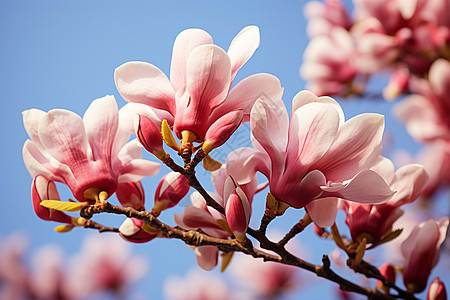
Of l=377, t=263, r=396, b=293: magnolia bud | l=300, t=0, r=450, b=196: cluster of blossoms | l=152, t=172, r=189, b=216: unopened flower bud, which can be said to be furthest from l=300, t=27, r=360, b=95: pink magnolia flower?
l=152, t=172, r=189, b=216: unopened flower bud

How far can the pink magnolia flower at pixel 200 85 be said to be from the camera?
41cm

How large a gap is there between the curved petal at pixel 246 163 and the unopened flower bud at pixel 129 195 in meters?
0.13

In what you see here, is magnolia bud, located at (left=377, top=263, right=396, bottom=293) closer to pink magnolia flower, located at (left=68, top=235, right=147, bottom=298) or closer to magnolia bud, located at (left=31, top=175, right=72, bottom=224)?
magnolia bud, located at (left=31, top=175, right=72, bottom=224)

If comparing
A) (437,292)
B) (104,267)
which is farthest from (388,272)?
(104,267)

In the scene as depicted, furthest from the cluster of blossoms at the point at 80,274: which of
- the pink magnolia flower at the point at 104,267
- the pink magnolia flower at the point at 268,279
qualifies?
the pink magnolia flower at the point at 268,279

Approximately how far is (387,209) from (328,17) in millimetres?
1025

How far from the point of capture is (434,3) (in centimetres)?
103

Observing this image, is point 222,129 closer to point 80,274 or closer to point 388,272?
point 388,272

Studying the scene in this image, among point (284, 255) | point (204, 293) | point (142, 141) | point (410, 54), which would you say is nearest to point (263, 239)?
point (284, 255)

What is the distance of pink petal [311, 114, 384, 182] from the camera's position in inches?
16.0

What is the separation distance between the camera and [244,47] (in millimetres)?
435

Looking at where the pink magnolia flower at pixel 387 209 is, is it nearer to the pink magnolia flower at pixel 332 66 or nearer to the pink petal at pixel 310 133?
the pink petal at pixel 310 133

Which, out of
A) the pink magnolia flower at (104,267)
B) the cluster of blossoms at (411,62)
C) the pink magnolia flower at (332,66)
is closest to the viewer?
the cluster of blossoms at (411,62)

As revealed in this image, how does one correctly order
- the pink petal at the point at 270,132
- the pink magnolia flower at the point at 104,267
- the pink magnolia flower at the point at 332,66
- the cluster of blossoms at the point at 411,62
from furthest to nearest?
1. the pink magnolia flower at the point at 104,267
2. the pink magnolia flower at the point at 332,66
3. the cluster of blossoms at the point at 411,62
4. the pink petal at the point at 270,132
